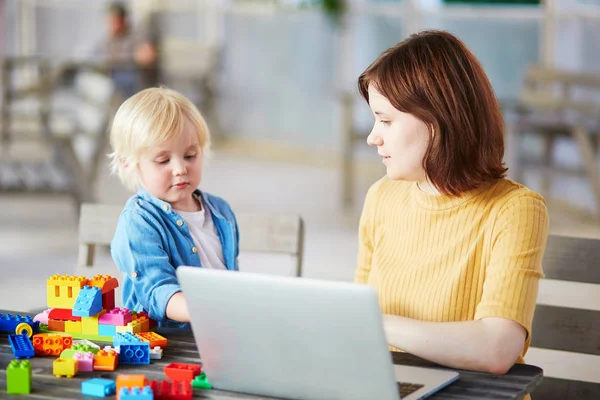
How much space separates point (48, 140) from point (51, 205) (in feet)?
5.21

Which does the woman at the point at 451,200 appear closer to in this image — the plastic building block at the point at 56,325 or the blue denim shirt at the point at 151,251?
the blue denim shirt at the point at 151,251

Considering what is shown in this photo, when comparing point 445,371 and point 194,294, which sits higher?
point 194,294

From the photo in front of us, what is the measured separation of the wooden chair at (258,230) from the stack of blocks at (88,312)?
1.76 feet

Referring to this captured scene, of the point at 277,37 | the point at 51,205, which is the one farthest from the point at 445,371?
the point at 277,37

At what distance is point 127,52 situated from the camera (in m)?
8.77

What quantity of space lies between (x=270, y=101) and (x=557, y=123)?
399 centimetres

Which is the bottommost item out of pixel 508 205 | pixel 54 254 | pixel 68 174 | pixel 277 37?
pixel 54 254

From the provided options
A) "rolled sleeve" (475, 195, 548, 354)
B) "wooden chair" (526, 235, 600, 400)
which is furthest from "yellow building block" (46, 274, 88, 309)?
"wooden chair" (526, 235, 600, 400)

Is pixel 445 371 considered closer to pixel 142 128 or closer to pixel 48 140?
pixel 142 128

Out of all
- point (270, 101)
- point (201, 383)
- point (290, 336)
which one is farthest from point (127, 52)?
point (290, 336)

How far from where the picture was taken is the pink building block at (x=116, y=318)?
1.58 metres

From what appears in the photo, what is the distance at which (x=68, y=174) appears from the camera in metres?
5.11

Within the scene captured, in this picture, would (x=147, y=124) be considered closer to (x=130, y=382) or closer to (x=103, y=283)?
(x=103, y=283)

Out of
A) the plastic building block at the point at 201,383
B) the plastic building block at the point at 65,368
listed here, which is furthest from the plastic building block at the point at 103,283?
the plastic building block at the point at 201,383
